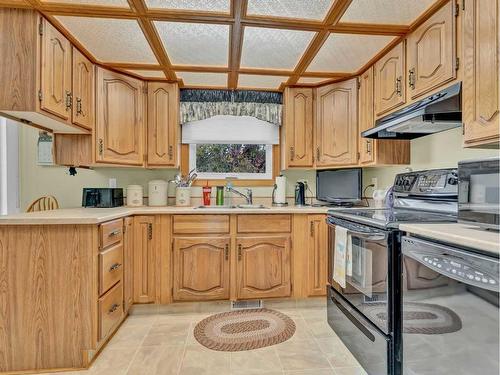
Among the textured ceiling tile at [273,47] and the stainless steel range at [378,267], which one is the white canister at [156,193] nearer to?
the textured ceiling tile at [273,47]

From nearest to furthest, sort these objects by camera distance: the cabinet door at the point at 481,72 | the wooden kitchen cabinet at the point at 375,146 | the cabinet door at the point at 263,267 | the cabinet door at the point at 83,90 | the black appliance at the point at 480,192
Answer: the black appliance at the point at 480,192, the cabinet door at the point at 481,72, the cabinet door at the point at 83,90, the wooden kitchen cabinet at the point at 375,146, the cabinet door at the point at 263,267

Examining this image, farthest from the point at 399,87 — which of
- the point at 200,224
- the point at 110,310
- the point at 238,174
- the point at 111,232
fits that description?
the point at 110,310

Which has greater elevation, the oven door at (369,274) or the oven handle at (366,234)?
the oven handle at (366,234)

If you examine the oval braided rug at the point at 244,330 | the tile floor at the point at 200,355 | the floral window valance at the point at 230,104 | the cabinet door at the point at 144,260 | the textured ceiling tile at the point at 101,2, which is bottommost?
the tile floor at the point at 200,355

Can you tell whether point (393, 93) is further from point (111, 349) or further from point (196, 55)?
point (111, 349)

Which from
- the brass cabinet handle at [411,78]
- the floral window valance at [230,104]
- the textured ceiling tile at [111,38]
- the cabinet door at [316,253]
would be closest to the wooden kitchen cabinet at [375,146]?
the brass cabinet handle at [411,78]

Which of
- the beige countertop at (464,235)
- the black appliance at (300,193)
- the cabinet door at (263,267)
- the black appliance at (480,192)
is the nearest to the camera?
the beige countertop at (464,235)

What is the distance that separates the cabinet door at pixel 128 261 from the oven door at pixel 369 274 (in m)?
1.61

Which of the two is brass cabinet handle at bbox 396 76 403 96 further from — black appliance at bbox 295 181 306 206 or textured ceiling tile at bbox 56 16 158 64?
textured ceiling tile at bbox 56 16 158 64

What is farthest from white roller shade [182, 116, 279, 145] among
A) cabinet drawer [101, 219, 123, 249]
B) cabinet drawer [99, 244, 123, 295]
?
cabinet drawer [99, 244, 123, 295]

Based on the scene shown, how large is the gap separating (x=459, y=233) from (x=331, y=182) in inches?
75.9

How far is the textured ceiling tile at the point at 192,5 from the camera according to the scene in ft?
5.33

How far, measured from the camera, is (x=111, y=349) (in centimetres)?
190

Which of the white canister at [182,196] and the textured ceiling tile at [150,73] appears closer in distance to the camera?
the textured ceiling tile at [150,73]
